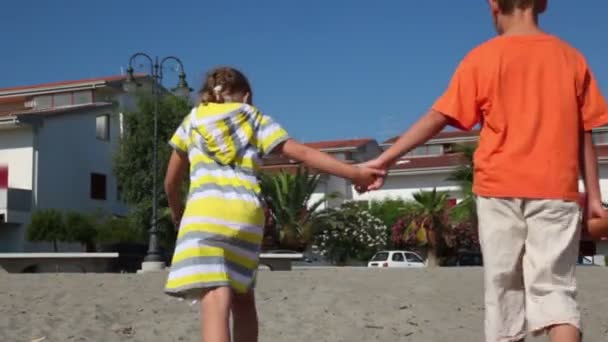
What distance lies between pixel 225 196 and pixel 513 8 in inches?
58.1

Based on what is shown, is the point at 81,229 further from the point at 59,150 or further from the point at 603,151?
the point at 603,151

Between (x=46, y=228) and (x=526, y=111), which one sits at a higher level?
(x=526, y=111)

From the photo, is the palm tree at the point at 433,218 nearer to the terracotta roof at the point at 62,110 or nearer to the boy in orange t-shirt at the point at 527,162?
the terracotta roof at the point at 62,110

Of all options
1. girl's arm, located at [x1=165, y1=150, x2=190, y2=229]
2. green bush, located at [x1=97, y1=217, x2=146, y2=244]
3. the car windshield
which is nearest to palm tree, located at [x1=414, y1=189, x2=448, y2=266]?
the car windshield

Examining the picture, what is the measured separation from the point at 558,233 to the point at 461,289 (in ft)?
30.8

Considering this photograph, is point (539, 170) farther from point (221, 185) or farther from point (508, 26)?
point (221, 185)

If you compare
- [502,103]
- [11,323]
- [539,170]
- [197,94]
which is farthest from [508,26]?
[11,323]

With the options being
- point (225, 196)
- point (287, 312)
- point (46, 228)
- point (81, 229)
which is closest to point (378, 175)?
point (225, 196)

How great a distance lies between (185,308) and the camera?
32.2 ft

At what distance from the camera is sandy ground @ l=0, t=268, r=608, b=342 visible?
27.9 ft

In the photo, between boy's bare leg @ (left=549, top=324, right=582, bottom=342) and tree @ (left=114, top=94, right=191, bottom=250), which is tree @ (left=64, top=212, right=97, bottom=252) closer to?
tree @ (left=114, top=94, right=191, bottom=250)

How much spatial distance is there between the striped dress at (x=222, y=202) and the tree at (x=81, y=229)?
38.6m

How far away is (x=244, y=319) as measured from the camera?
4266 millimetres

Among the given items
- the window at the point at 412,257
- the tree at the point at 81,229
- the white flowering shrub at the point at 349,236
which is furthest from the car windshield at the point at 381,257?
the tree at the point at 81,229
